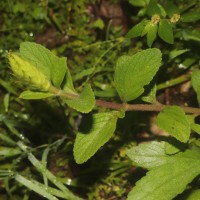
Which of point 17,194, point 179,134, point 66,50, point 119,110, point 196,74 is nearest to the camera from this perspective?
point 179,134

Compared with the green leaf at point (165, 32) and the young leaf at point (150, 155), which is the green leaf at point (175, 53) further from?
the young leaf at point (150, 155)

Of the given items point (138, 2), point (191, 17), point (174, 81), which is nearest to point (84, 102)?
point (191, 17)

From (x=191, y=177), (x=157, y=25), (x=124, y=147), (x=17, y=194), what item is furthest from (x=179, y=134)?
(x=17, y=194)

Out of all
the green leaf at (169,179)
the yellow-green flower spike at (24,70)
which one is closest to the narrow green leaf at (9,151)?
the green leaf at (169,179)

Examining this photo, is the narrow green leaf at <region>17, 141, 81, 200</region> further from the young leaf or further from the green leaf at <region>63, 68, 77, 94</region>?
the green leaf at <region>63, 68, 77, 94</region>

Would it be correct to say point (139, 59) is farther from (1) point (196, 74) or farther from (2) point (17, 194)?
(2) point (17, 194)

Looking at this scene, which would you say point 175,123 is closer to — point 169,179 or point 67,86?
point 169,179

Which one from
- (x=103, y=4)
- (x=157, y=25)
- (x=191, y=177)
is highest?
(x=157, y=25)
